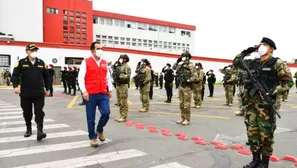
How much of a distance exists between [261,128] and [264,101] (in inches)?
15.5

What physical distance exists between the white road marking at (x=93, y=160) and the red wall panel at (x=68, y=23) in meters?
39.4

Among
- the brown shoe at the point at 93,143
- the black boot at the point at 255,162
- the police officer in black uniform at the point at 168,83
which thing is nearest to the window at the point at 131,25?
the police officer in black uniform at the point at 168,83

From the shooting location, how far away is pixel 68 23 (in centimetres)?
4231

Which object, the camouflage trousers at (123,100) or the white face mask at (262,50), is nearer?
the white face mask at (262,50)

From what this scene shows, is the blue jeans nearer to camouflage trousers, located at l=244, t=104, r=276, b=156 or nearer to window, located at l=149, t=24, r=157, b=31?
camouflage trousers, located at l=244, t=104, r=276, b=156

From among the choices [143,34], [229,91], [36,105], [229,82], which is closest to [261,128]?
[36,105]

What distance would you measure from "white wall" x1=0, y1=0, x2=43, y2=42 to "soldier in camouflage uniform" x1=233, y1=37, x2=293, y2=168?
38.9 meters

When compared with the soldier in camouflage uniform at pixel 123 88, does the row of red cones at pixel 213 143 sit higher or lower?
lower

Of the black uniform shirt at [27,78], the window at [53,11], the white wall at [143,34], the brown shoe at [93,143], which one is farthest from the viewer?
the white wall at [143,34]

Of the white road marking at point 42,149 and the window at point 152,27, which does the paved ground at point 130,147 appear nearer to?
the white road marking at point 42,149

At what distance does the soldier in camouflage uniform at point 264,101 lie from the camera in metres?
3.99

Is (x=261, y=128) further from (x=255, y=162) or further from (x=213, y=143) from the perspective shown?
(x=213, y=143)

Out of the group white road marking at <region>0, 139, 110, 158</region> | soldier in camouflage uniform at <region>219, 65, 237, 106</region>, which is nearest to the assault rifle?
white road marking at <region>0, 139, 110, 158</region>

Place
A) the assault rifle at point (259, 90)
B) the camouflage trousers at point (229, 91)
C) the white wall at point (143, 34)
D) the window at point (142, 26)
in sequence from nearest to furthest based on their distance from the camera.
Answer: the assault rifle at point (259, 90), the camouflage trousers at point (229, 91), the white wall at point (143, 34), the window at point (142, 26)
